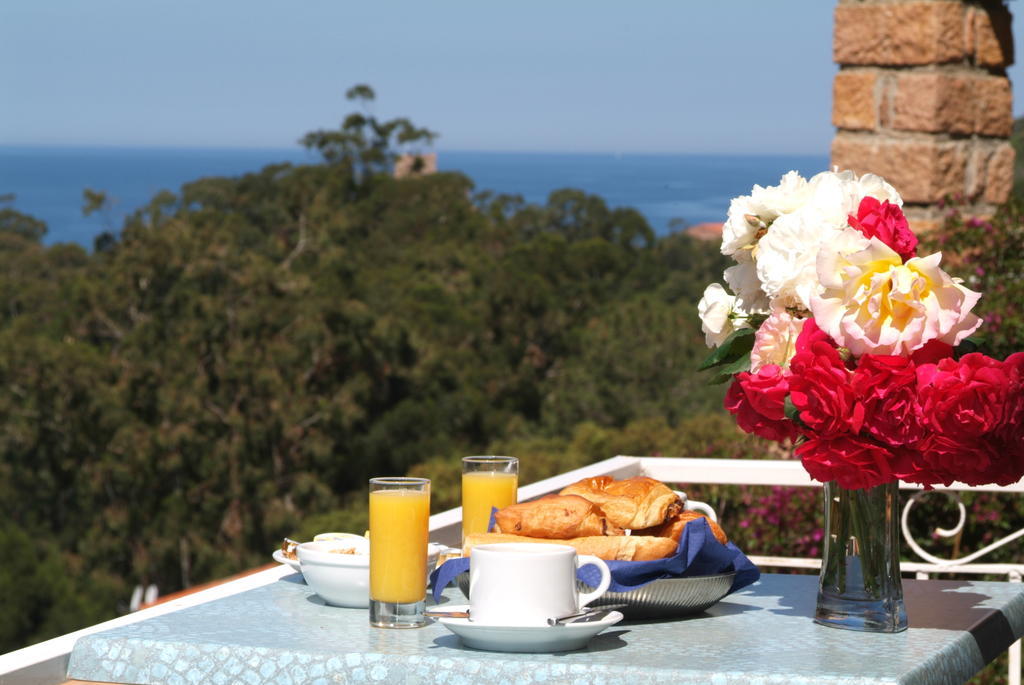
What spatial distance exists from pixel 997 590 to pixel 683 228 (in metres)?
22.2

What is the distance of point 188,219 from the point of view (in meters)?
20.7

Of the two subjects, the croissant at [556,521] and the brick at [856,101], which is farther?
the brick at [856,101]

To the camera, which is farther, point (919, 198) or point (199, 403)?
point (199, 403)

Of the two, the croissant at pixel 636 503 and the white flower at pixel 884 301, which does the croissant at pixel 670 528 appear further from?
the white flower at pixel 884 301

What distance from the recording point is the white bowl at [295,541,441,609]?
158cm

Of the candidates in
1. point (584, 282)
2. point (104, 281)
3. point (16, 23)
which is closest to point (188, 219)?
point (104, 281)

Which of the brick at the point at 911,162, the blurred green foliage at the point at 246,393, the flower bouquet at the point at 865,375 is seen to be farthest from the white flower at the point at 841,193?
the blurred green foliage at the point at 246,393

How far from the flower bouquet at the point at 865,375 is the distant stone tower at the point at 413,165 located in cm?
2596

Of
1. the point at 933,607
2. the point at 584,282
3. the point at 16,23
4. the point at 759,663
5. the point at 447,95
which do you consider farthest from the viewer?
the point at 16,23

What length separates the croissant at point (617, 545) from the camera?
59.9 inches

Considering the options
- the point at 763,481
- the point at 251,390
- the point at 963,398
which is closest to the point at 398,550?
the point at 963,398

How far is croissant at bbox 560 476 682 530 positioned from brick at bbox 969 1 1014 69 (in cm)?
290

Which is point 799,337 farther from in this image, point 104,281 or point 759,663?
point 104,281

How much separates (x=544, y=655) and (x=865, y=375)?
0.43 metres
